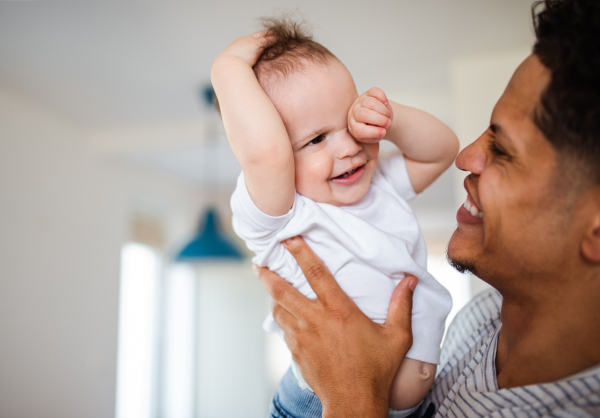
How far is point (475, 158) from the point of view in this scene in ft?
2.57

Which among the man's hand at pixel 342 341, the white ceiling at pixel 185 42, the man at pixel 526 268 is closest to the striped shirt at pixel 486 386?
the man at pixel 526 268

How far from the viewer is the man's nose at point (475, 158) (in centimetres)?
77

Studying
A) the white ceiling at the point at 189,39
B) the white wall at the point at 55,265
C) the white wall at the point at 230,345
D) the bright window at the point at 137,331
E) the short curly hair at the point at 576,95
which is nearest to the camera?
the short curly hair at the point at 576,95

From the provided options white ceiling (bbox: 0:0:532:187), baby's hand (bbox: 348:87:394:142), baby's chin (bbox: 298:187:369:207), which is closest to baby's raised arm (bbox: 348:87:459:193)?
baby's hand (bbox: 348:87:394:142)

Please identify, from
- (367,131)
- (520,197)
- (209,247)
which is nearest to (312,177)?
(367,131)

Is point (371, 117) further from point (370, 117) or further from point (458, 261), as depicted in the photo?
point (458, 261)

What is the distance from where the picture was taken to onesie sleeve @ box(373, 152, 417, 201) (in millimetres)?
1045

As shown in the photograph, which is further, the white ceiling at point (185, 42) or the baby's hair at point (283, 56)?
the white ceiling at point (185, 42)

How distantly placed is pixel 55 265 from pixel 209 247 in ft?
3.57

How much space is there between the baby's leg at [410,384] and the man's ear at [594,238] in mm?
405

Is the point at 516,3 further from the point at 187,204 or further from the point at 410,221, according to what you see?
the point at 187,204

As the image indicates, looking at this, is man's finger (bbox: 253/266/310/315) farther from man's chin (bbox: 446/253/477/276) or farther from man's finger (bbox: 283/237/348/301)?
man's chin (bbox: 446/253/477/276)

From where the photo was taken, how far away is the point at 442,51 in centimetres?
229

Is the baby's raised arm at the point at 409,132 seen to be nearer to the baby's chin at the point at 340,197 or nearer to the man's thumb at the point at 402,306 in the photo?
the baby's chin at the point at 340,197
